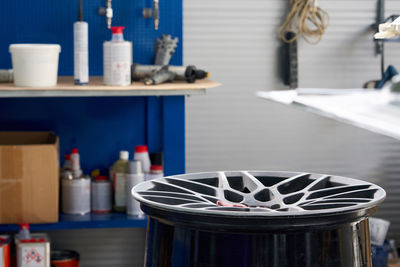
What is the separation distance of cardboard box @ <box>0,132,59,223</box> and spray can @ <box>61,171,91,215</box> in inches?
4.5

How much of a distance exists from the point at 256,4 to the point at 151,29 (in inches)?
56.7

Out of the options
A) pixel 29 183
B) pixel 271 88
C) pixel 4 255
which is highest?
pixel 271 88

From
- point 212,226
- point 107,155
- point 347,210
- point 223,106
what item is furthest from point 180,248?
point 223,106

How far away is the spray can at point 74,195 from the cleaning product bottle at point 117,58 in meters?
0.53

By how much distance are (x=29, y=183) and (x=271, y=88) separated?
84.7 inches

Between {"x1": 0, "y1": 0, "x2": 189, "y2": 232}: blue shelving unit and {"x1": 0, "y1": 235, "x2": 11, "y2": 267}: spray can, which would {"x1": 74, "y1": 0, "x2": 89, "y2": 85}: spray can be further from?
{"x1": 0, "y1": 235, "x2": 11, "y2": 267}: spray can

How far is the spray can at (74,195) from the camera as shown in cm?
281

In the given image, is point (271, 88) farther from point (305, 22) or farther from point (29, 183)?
point (29, 183)

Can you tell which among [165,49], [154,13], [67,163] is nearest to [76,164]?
[67,163]

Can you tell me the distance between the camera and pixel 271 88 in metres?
4.33

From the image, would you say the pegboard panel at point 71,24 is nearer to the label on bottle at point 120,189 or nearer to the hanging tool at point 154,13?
the hanging tool at point 154,13

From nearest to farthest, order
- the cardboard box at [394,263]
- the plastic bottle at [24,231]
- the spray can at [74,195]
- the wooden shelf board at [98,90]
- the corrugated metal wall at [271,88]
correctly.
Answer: the wooden shelf board at [98,90] < the plastic bottle at [24,231] < the spray can at [74,195] < the cardboard box at [394,263] < the corrugated metal wall at [271,88]

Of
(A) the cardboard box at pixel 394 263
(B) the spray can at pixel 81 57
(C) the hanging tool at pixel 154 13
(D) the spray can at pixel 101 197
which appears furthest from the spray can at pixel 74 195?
(A) the cardboard box at pixel 394 263

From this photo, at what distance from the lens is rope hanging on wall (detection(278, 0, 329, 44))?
4.10 meters
